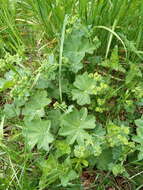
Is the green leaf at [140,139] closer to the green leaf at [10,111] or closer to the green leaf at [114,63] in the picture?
the green leaf at [114,63]

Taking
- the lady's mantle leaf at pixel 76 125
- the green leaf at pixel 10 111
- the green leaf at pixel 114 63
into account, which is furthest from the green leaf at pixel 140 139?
the green leaf at pixel 10 111

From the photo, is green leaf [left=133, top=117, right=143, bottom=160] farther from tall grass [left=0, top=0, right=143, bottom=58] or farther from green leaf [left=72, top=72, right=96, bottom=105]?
tall grass [left=0, top=0, right=143, bottom=58]

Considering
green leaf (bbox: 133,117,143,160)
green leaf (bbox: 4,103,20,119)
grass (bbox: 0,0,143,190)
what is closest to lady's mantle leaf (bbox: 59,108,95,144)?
grass (bbox: 0,0,143,190)

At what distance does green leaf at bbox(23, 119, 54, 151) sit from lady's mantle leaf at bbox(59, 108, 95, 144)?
6 centimetres

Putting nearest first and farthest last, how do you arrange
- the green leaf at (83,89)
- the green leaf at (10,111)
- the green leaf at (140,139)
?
the green leaf at (140,139), the green leaf at (83,89), the green leaf at (10,111)

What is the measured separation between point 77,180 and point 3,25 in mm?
990

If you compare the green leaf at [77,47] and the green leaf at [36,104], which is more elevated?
the green leaf at [77,47]

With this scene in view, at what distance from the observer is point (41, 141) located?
5.68ft

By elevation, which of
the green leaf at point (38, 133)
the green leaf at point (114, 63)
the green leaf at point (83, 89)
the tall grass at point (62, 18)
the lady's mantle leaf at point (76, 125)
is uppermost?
the tall grass at point (62, 18)

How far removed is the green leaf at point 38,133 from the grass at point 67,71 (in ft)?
0.19

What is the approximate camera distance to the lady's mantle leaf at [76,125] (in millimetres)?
1707

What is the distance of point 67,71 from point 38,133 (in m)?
0.38

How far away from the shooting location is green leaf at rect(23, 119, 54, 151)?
1721mm

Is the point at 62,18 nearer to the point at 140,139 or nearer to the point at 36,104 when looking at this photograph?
the point at 36,104
